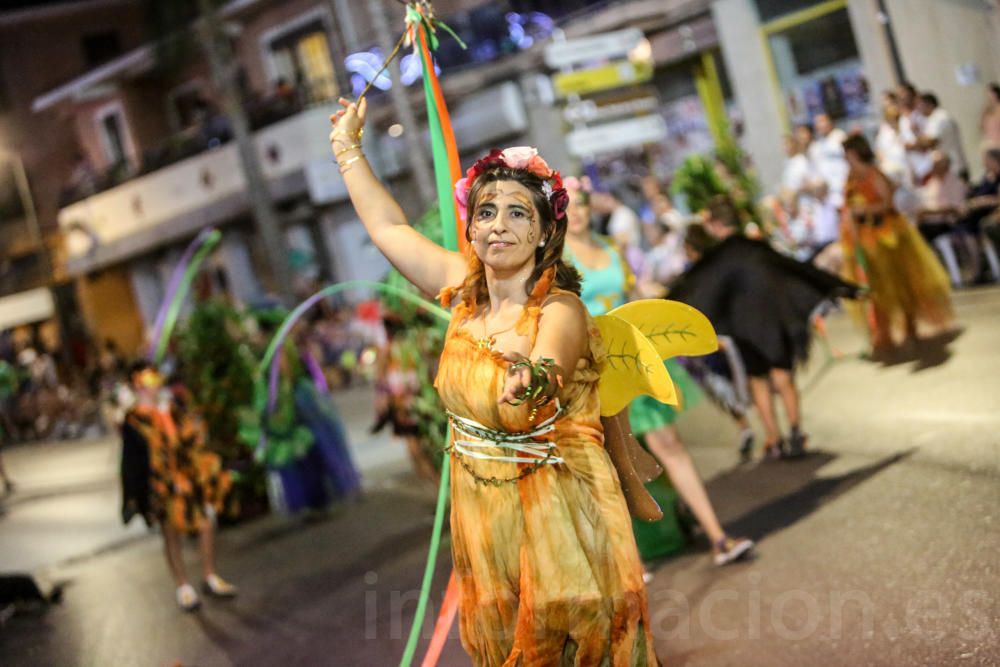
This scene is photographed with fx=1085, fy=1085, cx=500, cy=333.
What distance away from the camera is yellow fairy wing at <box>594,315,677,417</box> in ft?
11.0

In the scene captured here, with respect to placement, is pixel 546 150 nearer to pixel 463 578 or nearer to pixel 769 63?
pixel 769 63

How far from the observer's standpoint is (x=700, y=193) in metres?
13.2

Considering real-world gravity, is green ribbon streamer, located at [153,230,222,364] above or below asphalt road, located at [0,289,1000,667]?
above

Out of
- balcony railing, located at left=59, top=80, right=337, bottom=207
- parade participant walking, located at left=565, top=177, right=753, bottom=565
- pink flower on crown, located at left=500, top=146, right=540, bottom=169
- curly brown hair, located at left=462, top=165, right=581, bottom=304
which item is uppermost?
balcony railing, located at left=59, top=80, right=337, bottom=207

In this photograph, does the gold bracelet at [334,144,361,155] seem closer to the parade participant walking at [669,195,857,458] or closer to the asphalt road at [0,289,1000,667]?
the asphalt road at [0,289,1000,667]

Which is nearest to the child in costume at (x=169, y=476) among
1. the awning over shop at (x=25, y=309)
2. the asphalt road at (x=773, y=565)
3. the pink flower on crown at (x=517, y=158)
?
the asphalt road at (x=773, y=565)

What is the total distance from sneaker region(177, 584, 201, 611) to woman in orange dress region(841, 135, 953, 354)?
6.23 meters

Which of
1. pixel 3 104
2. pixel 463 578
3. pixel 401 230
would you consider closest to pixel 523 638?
pixel 463 578

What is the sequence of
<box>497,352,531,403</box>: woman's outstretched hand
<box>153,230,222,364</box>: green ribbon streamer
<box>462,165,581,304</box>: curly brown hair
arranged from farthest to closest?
<box>153,230,222,364</box>: green ribbon streamer → <box>462,165,581,304</box>: curly brown hair → <box>497,352,531,403</box>: woman's outstretched hand

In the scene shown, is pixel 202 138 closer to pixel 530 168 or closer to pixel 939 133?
pixel 939 133

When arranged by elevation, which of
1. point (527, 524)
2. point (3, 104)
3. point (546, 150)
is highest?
point (3, 104)

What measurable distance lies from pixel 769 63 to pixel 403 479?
10.7 meters

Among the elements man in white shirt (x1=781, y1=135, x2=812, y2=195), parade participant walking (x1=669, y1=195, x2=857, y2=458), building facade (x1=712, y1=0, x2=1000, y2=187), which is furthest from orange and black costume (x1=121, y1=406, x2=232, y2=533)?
building facade (x1=712, y1=0, x2=1000, y2=187)

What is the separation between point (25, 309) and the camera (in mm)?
36781
